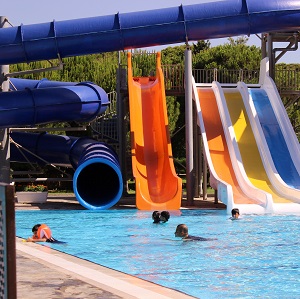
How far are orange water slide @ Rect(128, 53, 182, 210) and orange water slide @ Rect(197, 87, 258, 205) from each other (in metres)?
0.96

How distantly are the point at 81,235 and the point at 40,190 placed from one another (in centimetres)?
678

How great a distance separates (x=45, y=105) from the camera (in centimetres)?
1869

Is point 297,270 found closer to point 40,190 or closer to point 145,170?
point 145,170

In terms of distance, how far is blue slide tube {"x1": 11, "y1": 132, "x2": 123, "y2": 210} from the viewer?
1920 centimetres

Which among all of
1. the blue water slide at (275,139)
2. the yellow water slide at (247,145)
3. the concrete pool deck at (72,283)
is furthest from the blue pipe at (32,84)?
the concrete pool deck at (72,283)

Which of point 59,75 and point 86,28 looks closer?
point 86,28

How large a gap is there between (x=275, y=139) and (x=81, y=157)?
4435mm

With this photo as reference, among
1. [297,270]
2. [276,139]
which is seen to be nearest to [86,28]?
[276,139]

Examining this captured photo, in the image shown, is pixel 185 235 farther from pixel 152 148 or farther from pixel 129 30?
pixel 129 30

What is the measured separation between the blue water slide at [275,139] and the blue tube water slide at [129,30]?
2218mm

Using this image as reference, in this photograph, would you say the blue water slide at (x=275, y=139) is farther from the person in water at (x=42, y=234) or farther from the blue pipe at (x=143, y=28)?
the person in water at (x=42, y=234)

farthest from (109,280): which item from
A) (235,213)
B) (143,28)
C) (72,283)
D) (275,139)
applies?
(275,139)

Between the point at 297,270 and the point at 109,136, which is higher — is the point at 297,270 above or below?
below

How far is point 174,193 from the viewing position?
57.9 ft
